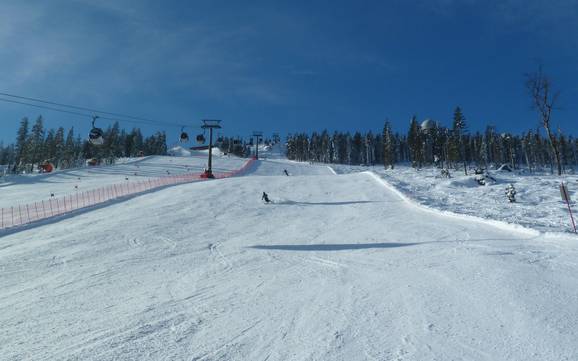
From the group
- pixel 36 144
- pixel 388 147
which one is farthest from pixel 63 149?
pixel 388 147

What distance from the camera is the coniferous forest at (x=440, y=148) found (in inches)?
2894

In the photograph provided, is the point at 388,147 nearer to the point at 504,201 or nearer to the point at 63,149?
the point at 504,201

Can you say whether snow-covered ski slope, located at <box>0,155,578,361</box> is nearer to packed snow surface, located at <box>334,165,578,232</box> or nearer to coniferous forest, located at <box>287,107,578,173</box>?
packed snow surface, located at <box>334,165,578,232</box>

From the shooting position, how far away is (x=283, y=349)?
4340mm

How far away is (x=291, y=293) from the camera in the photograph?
6250 mm

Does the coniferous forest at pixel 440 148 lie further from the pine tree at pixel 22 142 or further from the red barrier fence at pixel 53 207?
the pine tree at pixel 22 142

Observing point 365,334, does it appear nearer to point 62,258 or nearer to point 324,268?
point 324,268

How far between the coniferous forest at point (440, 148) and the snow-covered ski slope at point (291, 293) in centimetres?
6028

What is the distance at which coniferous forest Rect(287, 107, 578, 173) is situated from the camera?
73.5 meters

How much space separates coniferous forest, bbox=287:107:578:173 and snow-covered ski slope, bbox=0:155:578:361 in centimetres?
6028

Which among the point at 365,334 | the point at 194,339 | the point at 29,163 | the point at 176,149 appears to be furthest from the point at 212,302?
the point at 176,149

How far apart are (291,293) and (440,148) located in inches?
3091

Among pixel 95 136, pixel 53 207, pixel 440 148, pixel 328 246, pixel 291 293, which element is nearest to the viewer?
pixel 291 293

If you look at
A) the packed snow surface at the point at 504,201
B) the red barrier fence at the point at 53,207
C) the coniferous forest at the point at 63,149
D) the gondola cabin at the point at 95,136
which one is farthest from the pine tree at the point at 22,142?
the packed snow surface at the point at 504,201
